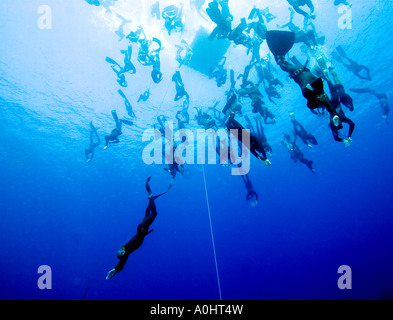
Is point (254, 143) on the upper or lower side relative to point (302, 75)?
lower

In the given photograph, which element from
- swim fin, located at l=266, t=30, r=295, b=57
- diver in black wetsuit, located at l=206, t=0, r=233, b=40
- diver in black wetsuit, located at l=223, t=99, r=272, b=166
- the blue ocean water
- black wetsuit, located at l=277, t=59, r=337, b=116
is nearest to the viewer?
black wetsuit, located at l=277, t=59, r=337, b=116

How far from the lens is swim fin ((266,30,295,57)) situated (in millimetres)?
3508

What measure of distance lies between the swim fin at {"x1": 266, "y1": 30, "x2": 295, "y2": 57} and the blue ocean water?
295 inches

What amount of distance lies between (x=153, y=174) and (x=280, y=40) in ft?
106

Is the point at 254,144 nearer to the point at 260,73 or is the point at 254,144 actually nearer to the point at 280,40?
the point at 280,40

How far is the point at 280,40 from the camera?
3545 millimetres

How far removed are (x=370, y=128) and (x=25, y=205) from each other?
2685 inches

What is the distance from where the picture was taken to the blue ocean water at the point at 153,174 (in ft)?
41.2

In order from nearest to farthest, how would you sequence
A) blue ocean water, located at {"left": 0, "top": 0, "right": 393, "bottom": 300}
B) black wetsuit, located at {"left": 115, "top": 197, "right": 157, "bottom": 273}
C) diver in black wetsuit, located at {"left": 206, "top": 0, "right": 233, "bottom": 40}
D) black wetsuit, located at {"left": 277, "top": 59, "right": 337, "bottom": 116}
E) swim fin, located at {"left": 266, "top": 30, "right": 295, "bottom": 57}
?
black wetsuit, located at {"left": 277, "top": 59, "right": 337, "bottom": 116}
swim fin, located at {"left": 266, "top": 30, "right": 295, "bottom": 57}
black wetsuit, located at {"left": 115, "top": 197, "right": 157, "bottom": 273}
diver in black wetsuit, located at {"left": 206, "top": 0, "right": 233, "bottom": 40}
blue ocean water, located at {"left": 0, "top": 0, "right": 393, "bottom": 300}

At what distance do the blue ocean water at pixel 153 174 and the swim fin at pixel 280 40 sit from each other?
24.6 feet

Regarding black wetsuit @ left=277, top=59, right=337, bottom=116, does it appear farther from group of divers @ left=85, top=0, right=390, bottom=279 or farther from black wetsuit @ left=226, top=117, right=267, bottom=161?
black wetsuit @ left=226, top=117, right=267, bottom=161

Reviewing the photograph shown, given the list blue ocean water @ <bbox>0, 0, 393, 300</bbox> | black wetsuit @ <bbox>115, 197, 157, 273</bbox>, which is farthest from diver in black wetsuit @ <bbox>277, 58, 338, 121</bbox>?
blue ocean water @ <bbox>0, 0, 393, 300</bbox>

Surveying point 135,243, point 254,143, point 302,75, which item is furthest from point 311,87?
Answer: point 135,243


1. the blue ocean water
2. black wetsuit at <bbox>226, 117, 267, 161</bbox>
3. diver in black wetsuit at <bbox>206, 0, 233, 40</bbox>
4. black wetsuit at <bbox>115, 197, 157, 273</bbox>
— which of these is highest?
the blue ocean water
